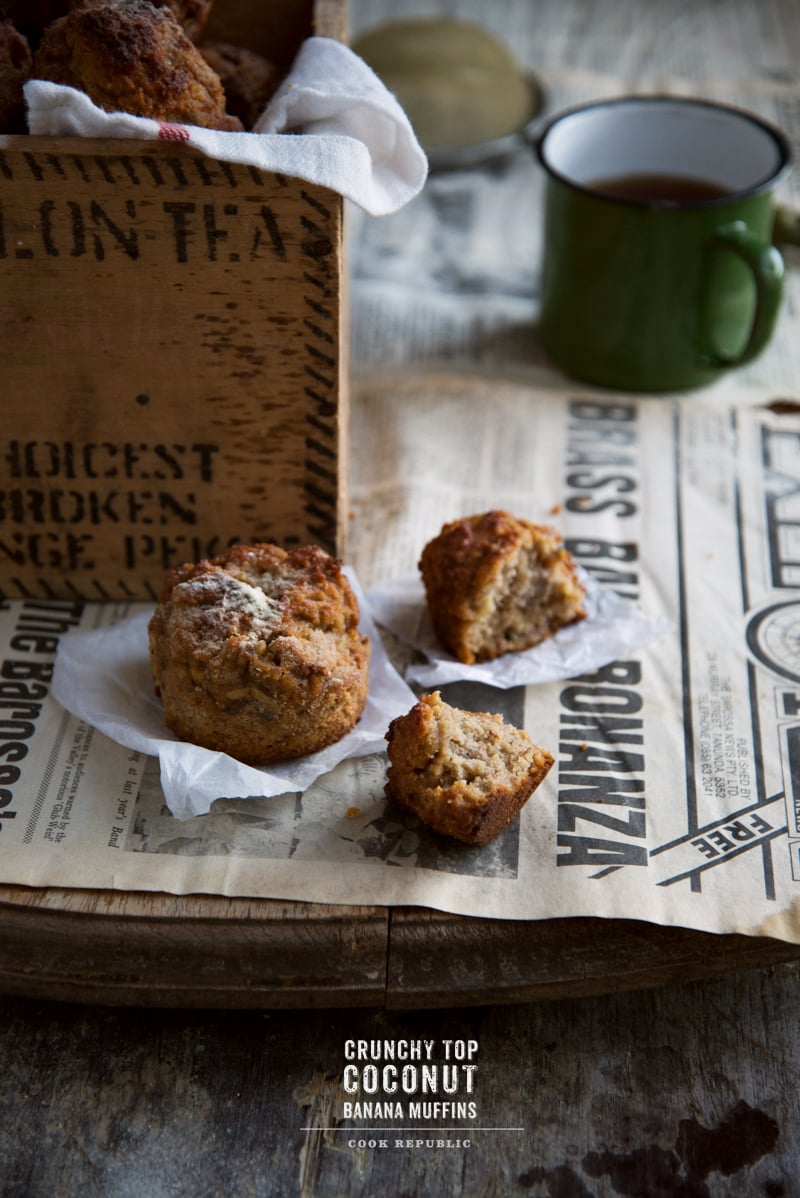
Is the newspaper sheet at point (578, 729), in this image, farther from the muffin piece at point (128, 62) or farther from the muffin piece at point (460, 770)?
the muffin piece at point (128, 62)

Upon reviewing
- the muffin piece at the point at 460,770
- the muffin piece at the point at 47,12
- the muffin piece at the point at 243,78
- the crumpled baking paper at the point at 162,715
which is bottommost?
the crumpled baking paper at the point at 162,715

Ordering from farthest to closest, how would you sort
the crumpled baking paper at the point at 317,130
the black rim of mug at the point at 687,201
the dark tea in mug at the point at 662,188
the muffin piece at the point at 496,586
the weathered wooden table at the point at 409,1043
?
the dark tea in mug at the point at 662,188 < the black rim of mug at the point at 687,201 < the muffin piece at the point at 496,586 < the crumpled baking paper at the point at 317,130 < the weathered wooden table at the point at 409,1043

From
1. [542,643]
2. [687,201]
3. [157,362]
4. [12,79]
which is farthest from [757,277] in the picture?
[12,79]

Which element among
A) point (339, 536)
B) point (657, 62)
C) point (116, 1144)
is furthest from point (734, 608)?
point (657, 62)

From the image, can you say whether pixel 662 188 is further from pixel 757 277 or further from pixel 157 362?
pixel 157 362

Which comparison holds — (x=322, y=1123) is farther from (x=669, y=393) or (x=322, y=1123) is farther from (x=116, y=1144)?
(x=669, y=393)

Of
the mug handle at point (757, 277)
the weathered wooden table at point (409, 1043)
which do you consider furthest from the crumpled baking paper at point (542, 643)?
the mug handle at point (757, 277)
